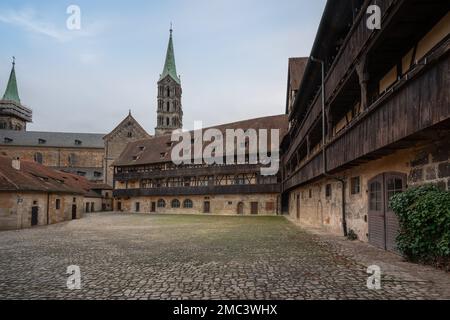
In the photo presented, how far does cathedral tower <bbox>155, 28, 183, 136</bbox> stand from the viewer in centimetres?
7156

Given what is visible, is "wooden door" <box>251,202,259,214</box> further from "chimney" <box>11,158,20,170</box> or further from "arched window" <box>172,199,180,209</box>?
"chimney" <box>11,158,20,170</box>

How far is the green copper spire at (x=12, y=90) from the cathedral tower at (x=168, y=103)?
42140 millimetres

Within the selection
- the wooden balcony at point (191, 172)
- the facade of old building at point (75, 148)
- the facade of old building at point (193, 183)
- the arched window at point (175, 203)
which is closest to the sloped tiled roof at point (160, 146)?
the facade of old building at point (193, 183)

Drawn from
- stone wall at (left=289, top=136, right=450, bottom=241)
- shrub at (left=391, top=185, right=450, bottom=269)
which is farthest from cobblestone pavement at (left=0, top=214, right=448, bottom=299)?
stone wall at (left=289, top=136, right=450, bottom=241)

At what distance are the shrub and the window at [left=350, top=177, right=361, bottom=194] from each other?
4.45 metres

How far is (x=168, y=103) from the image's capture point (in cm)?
7269

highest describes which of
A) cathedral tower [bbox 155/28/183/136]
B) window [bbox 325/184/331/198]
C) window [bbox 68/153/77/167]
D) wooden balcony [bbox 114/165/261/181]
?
cathedral tower [bbox 155/28/183/136]

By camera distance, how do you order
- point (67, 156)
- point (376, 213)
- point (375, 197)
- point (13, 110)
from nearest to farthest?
point (376, 213)
point (375, 197)
point (67, 156)
point (13, 110)

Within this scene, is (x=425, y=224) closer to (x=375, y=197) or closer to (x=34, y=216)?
(x=375, y=197)

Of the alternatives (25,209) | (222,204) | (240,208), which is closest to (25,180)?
(25,209)

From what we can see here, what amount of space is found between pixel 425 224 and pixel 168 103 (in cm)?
6997

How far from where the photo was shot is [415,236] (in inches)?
285

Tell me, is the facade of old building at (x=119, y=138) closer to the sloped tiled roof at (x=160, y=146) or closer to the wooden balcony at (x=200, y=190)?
the sloped tiled roof at (x=160, y=146)
